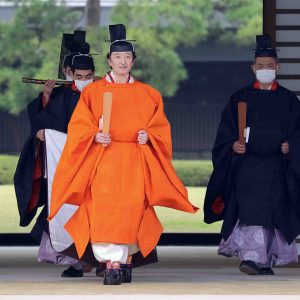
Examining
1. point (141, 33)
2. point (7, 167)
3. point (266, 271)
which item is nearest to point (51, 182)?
point (266, 271)

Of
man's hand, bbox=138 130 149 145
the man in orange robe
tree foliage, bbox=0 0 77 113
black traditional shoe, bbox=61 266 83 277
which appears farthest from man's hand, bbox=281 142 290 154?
tree foliage, bbox=0 0 77 113

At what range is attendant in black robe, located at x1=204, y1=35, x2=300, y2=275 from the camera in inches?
476

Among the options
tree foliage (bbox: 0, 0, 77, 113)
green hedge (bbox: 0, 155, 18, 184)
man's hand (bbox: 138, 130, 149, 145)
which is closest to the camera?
man's hand (bbox: 138, 130, 149, 145)

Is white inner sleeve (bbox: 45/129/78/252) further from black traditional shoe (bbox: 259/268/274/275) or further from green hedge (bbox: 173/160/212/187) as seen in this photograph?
green hedge (bbox: 173/160/212/187)

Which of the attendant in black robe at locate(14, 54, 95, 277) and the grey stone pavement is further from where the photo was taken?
the attendant in black robe at locate(14, 54, 95, 277)

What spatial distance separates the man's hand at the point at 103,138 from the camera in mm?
10680

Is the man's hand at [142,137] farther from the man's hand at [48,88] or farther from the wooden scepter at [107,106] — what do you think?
the man's hand at [48,88]

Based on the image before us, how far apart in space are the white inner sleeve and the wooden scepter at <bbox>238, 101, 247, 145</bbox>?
1.29 m

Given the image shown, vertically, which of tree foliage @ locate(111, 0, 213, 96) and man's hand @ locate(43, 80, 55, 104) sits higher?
tree foliage @ locate(111, 0, 213, 96)

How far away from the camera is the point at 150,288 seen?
10.4 meters

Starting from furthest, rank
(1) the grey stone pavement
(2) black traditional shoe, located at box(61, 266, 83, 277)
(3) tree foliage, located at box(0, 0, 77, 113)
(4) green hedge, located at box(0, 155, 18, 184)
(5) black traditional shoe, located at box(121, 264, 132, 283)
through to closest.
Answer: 1. (3) tree foliage, located at box(0, 0, 77, 113)
2. (4) green hedge, located at box(0, 155, 18, 184)
3. (2) black traditional shoe, located at box(61, 266, 83, 277)
4. (5) black traditional shoe, located at box(121, 264, 132, 283)
5. (1) the grey stone pavement

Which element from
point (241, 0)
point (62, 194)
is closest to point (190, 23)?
point (241, 0)

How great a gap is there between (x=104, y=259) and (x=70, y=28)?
1222cm
